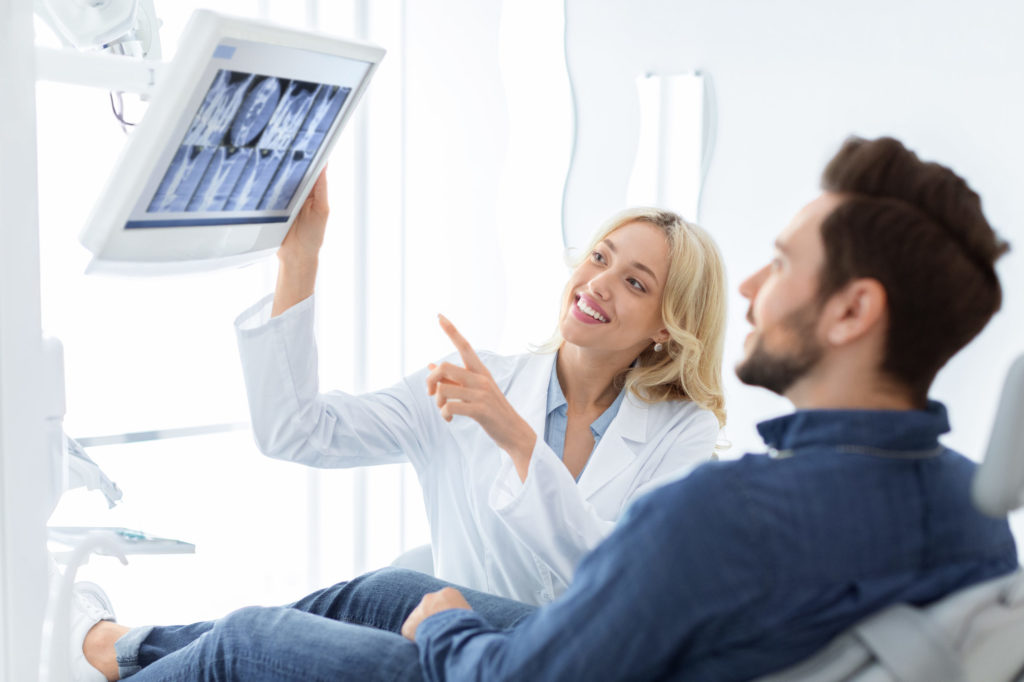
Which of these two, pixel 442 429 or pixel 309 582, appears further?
pixel 309 582

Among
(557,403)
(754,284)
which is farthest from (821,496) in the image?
(557,403)

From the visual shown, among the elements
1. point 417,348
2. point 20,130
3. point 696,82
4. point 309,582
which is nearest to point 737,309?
point 696,82

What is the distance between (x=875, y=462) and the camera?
3.13 ft

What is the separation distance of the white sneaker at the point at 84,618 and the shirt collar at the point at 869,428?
971mm

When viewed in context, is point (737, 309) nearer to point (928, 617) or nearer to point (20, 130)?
point (928, 617)

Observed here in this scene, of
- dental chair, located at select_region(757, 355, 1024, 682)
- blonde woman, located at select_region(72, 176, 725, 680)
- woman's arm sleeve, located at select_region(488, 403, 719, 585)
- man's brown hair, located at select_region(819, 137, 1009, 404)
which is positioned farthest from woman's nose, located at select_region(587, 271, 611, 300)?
dental chair, located at select_region(757, 355, 1024, 682)

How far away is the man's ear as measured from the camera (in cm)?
96

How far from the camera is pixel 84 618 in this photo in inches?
56.9

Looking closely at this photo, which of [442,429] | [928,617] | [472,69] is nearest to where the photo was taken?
[928,617]

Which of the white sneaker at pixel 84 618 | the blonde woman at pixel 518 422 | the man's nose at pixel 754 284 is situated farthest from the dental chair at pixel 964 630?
the white sneaker at pixel 84 618

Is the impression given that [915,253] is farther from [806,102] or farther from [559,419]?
[806,102]

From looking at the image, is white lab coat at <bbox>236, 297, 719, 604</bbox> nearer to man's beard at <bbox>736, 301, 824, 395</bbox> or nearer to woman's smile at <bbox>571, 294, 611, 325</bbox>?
woman's smile at <bbox>571, 294, 611, 325</bbox>

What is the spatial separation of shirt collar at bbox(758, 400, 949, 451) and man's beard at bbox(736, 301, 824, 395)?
6 cm

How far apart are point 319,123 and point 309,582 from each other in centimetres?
207
